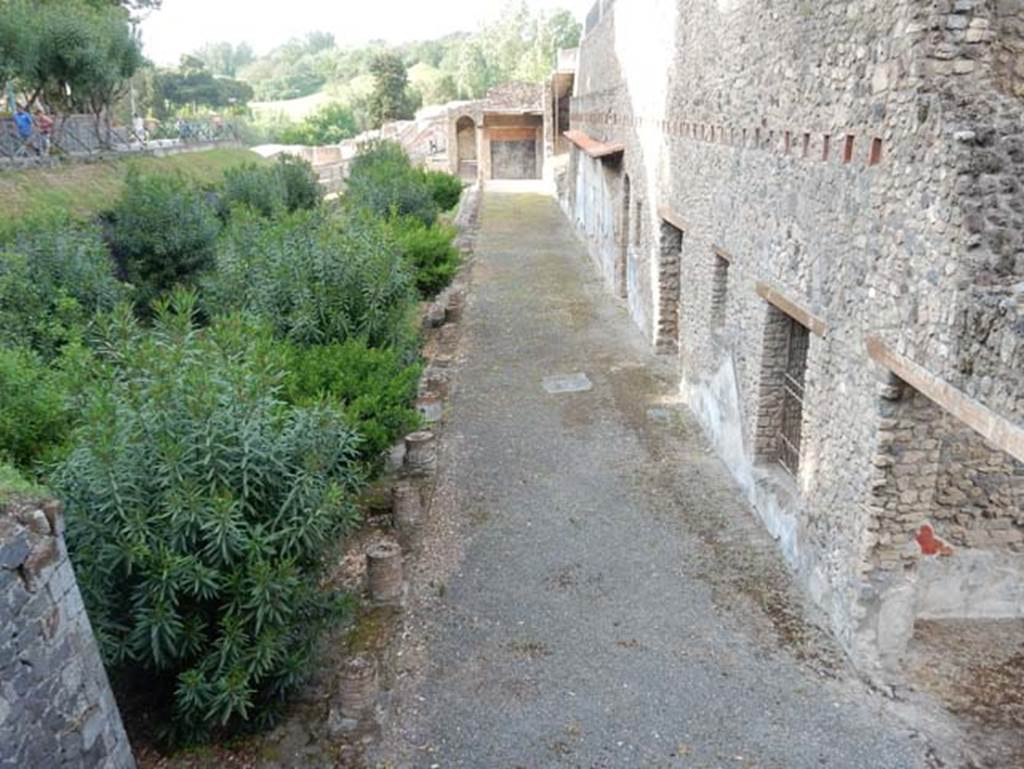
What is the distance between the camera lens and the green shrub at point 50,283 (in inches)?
440

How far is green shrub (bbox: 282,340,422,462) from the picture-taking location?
8109mm

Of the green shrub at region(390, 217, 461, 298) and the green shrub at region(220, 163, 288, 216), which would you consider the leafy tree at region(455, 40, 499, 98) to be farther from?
the green shrub at region(390, 217, 461, 298)

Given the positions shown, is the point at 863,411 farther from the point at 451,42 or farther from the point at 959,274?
the point at 451,42

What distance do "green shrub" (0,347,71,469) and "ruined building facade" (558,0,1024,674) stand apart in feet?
21.8

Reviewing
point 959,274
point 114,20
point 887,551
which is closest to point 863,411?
point 887,551

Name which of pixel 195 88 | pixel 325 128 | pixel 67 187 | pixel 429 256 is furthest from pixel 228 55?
pixel 429 256

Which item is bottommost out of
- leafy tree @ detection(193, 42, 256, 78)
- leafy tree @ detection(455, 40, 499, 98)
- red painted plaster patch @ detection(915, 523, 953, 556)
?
red painted plaster patch @ detection(915, 523, 953, 556)

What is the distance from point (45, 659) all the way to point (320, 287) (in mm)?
5946

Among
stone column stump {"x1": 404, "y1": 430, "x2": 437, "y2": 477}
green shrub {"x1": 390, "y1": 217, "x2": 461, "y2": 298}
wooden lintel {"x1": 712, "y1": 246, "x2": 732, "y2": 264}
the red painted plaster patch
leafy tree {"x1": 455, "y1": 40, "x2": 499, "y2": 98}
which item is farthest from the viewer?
leafy tree {"x1": 455, "y1": 40, "x2": 499, "y2": 98}

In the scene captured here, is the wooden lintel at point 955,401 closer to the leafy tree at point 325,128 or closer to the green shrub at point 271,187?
the green shrub at point 271,187

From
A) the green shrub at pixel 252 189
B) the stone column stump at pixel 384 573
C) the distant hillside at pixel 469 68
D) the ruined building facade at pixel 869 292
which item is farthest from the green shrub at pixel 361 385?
the distant hillside at pixel 469 68

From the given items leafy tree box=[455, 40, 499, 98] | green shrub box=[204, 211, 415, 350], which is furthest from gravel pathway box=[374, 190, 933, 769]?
leafy tree box=[455, 40, 499, 98]

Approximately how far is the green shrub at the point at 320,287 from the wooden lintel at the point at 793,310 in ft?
14.8

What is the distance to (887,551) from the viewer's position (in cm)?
609
